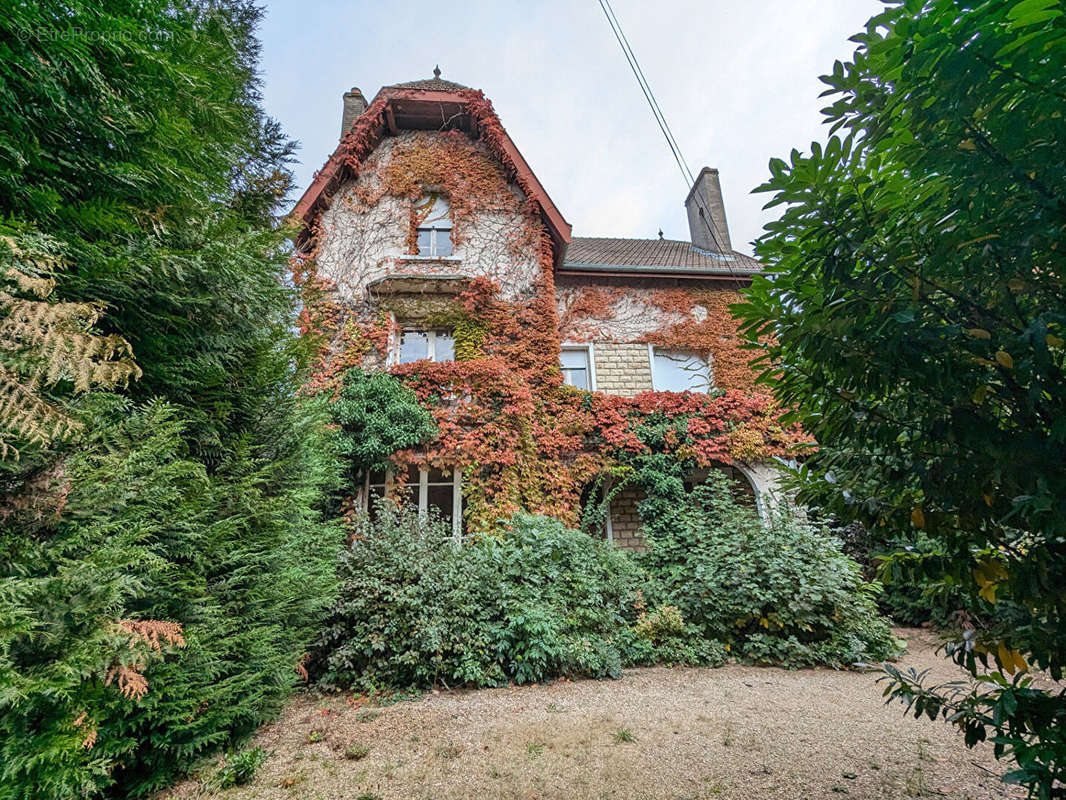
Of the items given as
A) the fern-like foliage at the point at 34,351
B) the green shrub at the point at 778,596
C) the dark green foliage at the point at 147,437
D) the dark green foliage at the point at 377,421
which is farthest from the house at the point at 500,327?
the fern-like foliage at the point at 34,351

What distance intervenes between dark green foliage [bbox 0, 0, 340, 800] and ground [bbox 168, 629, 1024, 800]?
635 millimetres

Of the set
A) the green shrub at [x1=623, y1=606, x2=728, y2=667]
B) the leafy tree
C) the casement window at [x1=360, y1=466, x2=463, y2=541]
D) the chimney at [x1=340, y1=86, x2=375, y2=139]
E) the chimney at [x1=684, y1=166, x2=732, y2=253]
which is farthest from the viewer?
the chimney at [x1=684, y1=166, x2=732, y2=253]

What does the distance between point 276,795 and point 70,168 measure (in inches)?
145

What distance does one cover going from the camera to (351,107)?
1187cm

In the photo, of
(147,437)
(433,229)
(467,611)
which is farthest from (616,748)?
(433,229)

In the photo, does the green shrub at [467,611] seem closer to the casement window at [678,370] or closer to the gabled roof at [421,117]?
the casement window at [678,370]

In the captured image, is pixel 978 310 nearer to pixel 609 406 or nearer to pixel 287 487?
pixel 287 487

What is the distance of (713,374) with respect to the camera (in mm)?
10758

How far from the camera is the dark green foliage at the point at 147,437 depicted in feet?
6.85

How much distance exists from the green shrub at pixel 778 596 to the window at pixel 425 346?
593cm

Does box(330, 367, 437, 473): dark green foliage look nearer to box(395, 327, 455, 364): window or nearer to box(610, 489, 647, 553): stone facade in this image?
box(395, 327, 455, 364): window

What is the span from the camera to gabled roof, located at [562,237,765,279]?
1096cm

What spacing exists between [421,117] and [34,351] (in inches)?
433

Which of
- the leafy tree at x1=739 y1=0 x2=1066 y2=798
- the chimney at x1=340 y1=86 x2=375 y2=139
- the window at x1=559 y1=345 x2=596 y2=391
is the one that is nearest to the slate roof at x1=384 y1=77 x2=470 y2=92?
the chimney at x1=340 y1=86 x2=375 y2=139
